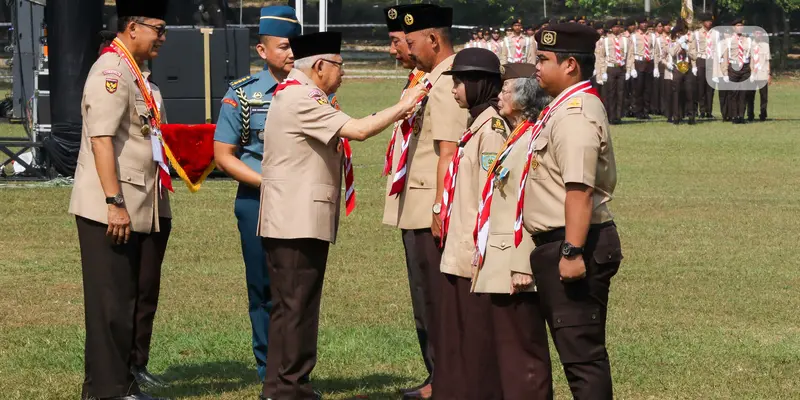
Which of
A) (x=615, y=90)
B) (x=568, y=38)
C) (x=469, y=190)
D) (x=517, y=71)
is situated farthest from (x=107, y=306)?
(x=615, y=90)

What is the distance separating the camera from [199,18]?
79.9ft

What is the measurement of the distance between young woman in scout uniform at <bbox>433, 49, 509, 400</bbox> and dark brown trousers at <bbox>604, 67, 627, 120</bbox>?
2606cm

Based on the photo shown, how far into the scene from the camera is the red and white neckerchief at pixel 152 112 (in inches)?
271

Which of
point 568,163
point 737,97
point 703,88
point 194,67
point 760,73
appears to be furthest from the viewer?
point 703,88

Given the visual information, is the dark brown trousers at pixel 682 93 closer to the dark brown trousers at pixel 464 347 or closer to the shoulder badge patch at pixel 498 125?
the dark brown trousers at pixel 464 347

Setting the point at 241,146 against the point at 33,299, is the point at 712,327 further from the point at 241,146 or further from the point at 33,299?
the point at 33,299

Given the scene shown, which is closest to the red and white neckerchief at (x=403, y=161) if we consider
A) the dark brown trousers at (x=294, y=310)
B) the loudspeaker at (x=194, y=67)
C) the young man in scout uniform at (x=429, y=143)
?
the young man in scout uniform at (x=429, y=143)

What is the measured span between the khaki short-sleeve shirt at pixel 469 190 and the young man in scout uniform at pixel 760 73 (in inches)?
999

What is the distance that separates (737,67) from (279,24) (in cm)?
2629

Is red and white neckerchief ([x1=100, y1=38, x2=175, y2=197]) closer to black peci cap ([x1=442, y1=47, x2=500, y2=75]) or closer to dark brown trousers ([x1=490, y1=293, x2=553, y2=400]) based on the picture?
black peci cap ([x1=442, y1=47, x2=500, y2=75])

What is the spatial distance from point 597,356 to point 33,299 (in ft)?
19.4

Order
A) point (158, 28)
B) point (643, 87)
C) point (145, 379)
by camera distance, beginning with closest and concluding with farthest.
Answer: point (158, 28), point (145, 379), point (643, 87)

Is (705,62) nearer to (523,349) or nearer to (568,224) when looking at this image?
(523,349)

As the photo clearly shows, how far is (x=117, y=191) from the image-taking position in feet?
22.1
